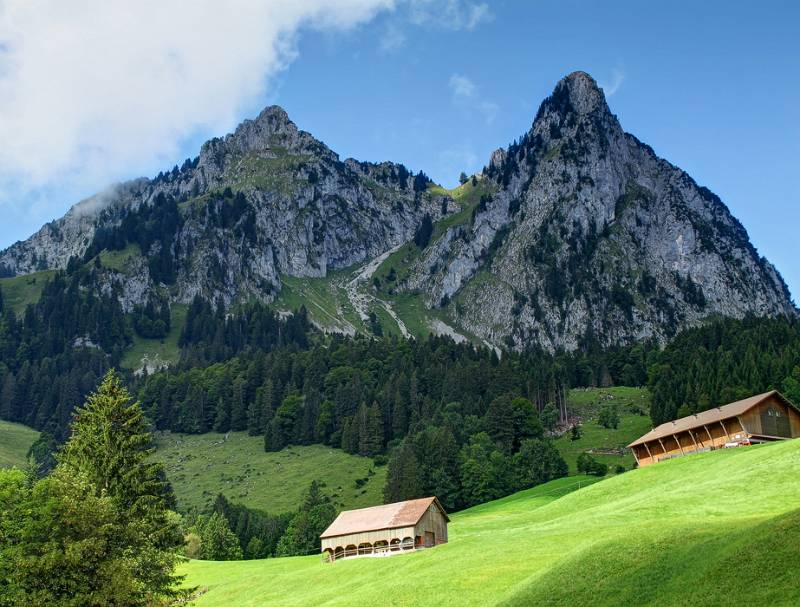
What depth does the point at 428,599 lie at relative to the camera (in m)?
40.5

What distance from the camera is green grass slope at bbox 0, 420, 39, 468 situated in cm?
16091

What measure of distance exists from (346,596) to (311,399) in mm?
140234

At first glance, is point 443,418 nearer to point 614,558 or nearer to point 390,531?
point 390,531

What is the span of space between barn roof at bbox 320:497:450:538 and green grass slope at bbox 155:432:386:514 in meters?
54.0

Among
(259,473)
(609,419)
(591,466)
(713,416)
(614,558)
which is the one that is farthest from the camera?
(259,473)

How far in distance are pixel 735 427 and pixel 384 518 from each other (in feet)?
142

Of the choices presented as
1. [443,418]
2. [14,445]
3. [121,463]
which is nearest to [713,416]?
[121,463]

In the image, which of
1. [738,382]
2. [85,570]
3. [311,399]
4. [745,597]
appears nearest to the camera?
[745,597]

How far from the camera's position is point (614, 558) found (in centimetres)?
3431

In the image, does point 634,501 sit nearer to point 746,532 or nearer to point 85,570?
point 746,532

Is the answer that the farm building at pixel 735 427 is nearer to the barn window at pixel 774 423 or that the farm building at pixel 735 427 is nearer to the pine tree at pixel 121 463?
the barn window at pixel 774 423

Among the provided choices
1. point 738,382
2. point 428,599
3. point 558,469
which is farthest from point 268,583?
point 738,382

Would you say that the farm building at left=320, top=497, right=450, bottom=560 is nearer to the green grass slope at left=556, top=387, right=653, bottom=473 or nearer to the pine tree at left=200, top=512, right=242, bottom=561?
the pine tree at left=200, top=512, right=242, bottom=561

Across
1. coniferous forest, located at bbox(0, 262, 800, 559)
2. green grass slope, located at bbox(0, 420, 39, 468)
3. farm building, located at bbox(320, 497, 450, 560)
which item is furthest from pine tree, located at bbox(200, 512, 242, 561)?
green grass slope, located at bbox(0, 420, 39, 468)
